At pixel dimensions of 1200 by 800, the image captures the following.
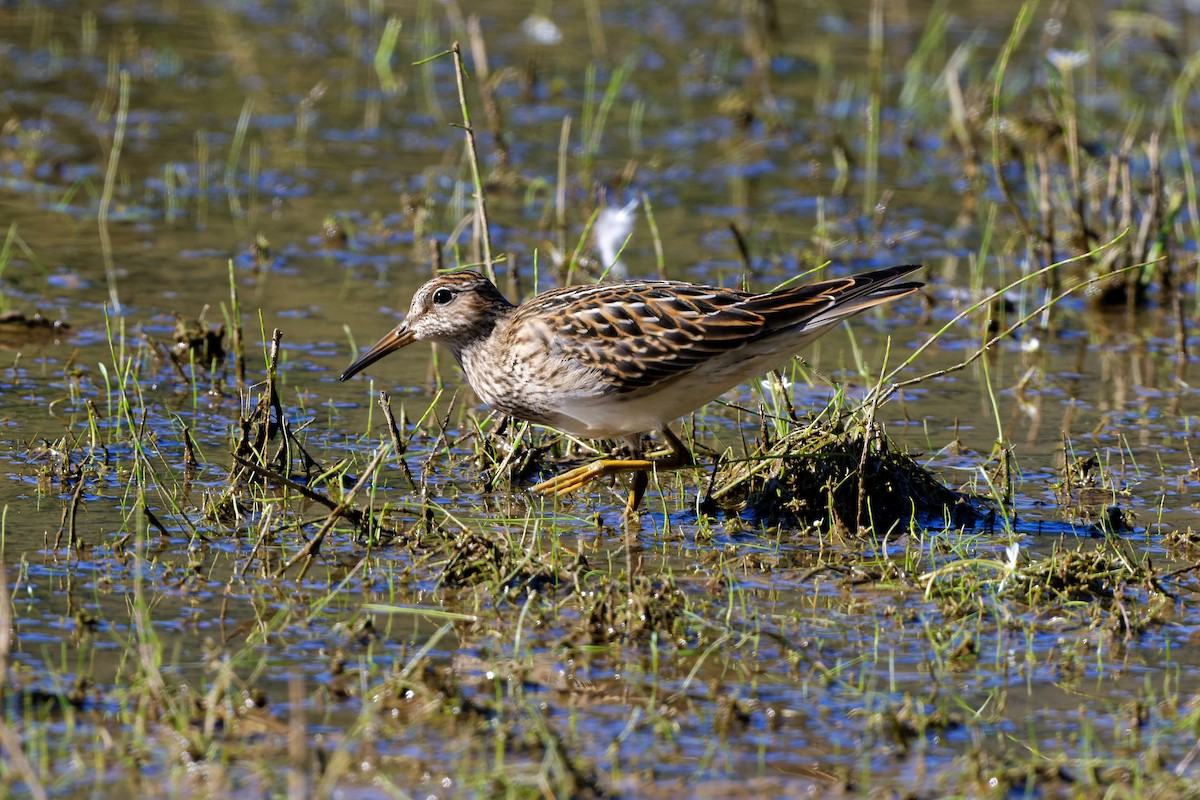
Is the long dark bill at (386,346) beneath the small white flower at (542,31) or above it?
beneath

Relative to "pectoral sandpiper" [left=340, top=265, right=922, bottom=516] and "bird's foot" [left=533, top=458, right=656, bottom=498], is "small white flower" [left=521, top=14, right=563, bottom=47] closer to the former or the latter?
"pectoral sandpiper" [left=340, top=265, right=922, bottom=516]

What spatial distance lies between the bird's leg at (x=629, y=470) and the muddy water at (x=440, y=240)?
0.23 metres

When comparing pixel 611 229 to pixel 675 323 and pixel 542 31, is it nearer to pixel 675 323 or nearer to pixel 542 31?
pixel 675 323

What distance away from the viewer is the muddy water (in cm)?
660

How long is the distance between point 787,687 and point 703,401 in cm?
219

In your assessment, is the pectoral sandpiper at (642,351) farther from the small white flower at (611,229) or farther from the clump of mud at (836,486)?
the small white flower at (611,229)

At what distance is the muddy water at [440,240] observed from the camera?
6.60 meters

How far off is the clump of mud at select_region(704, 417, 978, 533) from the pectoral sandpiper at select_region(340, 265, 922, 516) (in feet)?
1.20

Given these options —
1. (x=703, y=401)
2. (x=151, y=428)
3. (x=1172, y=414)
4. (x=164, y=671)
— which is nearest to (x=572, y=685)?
(x=164, y=671)

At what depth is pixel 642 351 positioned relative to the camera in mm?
7574

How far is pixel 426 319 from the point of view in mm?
8305

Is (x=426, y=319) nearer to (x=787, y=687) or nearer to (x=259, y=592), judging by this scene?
(x=259, y=592)

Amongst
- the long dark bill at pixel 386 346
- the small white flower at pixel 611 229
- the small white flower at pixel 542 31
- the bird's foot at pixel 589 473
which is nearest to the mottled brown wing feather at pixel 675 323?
the bird's foot at pixel 589 473

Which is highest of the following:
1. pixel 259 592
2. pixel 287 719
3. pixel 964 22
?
pixel 964 22
